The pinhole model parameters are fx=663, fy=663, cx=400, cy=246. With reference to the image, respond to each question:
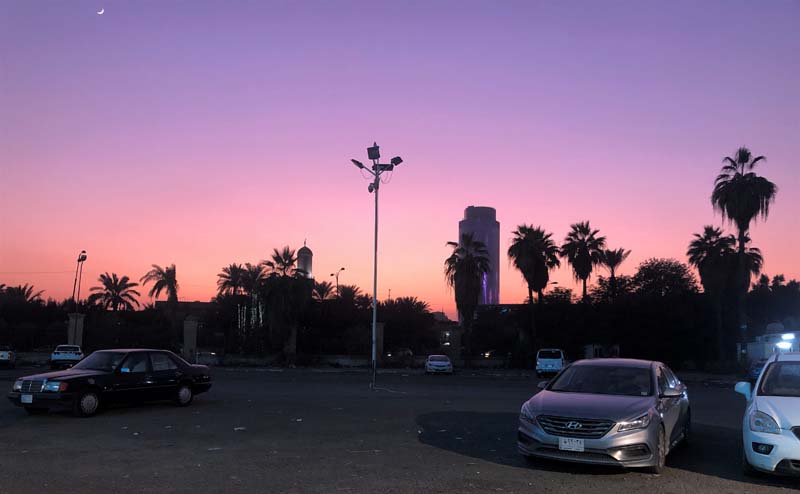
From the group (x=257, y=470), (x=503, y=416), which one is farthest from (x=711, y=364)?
(x=257, y=470)

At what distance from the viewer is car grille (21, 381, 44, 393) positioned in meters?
13.6

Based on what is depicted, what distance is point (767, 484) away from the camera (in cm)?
810

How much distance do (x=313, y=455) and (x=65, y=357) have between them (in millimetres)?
34123

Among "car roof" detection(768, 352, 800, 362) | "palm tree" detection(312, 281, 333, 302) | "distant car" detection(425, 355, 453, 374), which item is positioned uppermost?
"palm tree" detection(312, 281, 333, 302)

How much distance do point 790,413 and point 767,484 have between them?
36.9 inches

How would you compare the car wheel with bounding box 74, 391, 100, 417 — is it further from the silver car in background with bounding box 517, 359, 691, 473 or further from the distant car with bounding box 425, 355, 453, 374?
the distant car with bounding box 425, 355, 453, 374

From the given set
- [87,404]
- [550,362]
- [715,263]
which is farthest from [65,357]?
[715,263]

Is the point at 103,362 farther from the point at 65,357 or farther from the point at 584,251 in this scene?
the point at 584,251

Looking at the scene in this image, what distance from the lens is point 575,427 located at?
8.45 meters

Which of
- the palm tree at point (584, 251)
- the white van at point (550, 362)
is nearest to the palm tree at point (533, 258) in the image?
the palm tree at point (584, 251)

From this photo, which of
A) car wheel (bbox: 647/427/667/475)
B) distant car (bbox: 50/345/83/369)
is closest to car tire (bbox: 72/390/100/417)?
car wheel (bbox: 647/427/667/475)

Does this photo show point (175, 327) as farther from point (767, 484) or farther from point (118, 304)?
point (767, 484)

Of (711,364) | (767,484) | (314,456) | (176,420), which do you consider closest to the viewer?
(767,484)

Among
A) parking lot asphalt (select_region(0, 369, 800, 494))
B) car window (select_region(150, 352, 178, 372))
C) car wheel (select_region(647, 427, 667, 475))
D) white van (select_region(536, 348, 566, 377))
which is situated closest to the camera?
parking lot asphalt (select_region(0, 369, 800, 494))
